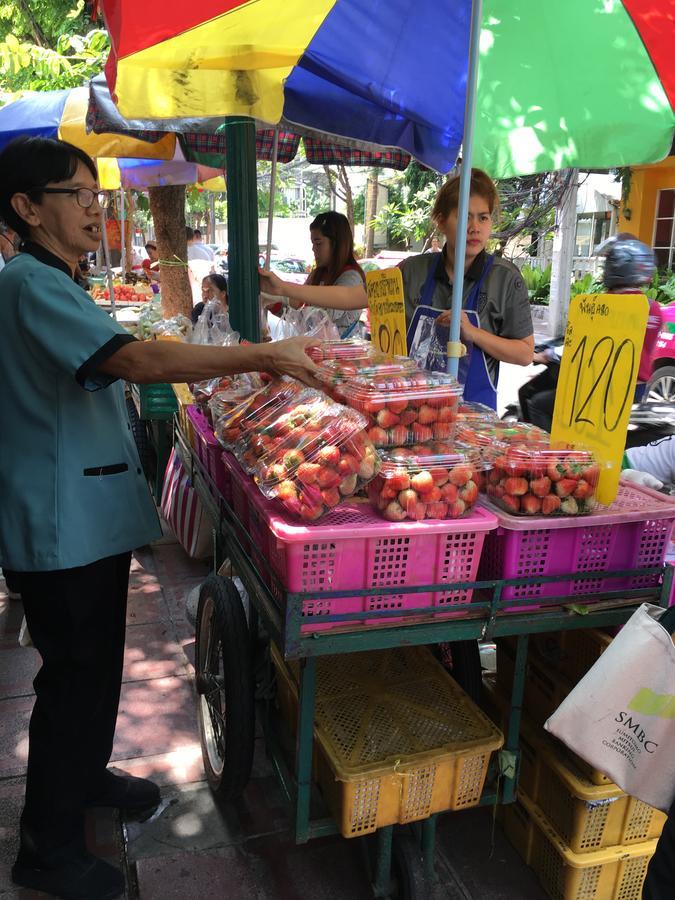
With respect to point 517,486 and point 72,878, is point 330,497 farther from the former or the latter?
point 72,878

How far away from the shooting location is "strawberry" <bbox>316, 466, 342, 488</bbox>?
5.89 feet

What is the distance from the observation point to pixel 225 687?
2334 millimetres

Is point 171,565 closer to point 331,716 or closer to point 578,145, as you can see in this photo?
point 331,716

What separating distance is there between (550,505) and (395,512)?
40 centimetres

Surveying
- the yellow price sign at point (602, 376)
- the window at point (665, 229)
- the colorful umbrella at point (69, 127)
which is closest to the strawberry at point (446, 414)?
the yellow price sign at point (602, 376)

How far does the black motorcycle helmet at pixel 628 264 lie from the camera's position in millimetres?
4711

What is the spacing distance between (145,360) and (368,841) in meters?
1.56

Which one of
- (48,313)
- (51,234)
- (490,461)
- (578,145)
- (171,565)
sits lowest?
(171,565)

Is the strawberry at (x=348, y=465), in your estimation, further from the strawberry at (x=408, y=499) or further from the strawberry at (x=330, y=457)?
the strawberry at (x=408, y=499)

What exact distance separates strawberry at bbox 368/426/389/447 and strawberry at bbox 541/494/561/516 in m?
0.45

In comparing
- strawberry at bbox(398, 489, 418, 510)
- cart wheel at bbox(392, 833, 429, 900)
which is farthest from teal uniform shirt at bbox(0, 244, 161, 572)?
cart wheel at bbox(392, 833, 429, 900)

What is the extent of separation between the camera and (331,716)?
7.19 feet

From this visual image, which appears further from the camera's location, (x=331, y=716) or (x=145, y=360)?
(x=331, y=716)

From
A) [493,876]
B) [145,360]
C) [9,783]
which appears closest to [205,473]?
[145,360]
